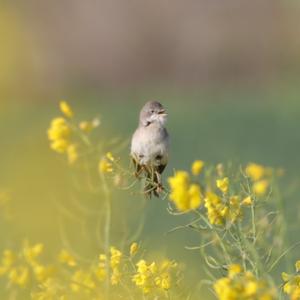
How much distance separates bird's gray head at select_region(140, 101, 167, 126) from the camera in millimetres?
5426

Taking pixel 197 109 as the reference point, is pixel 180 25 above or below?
above

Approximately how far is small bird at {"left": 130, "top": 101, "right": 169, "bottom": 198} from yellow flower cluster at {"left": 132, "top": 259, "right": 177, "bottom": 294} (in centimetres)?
90

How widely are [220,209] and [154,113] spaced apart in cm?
148

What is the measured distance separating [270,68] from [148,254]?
2172 centimetres

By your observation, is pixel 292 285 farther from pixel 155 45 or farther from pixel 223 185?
pixel 155 45

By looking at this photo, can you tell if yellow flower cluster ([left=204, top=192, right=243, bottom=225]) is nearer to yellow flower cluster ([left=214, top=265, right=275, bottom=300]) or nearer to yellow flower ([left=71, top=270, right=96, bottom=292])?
yellow flower cluster ([left=214, top=265, right=275, bottom=300])

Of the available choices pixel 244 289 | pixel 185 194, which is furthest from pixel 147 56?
pixel 244 289

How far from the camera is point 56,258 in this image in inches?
205

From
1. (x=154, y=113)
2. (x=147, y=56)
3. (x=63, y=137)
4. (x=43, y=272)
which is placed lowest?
(x=43, y=272)

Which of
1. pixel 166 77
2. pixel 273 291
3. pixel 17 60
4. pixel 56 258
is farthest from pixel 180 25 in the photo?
pixel 273 291

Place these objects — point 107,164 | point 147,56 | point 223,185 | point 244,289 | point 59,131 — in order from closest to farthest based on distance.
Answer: point 244,289 < point 223,185 < point 107,164 < point 59,131 < point 147,56

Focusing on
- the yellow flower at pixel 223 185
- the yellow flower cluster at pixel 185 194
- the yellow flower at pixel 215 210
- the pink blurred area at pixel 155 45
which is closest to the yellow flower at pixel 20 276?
the yellow flower at pixel 223 185

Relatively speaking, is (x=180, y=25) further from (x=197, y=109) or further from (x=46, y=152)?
(x=46, y=152)

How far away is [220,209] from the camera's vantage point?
398cm
